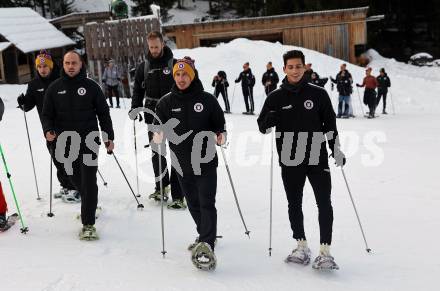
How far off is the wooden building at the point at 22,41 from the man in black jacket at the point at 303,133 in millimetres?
23585

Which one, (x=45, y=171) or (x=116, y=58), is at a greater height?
(x=116, y=58)

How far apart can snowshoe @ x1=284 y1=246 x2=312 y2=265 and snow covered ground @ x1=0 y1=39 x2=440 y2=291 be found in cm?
9

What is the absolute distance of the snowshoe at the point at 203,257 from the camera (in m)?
4.66

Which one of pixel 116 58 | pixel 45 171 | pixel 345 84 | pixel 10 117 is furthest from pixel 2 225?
pixel 116 58

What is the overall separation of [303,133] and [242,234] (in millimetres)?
1632

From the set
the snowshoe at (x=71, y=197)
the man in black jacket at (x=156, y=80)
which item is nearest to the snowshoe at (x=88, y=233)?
the man in black jacket at (x=156, y=80)

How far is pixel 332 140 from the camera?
480cm

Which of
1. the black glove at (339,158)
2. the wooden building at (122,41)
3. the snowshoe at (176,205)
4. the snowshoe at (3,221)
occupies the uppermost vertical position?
the wooden building at (122,41)

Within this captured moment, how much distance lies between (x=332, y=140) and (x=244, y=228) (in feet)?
5.65

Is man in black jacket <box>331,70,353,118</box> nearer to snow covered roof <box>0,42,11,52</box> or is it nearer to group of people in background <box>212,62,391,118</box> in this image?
group of people in background <box>212,62,391,118</box>

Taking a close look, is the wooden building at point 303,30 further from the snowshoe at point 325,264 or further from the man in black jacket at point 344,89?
the snowshoe at point 325,264

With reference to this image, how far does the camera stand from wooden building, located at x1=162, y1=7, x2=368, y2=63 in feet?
87.1

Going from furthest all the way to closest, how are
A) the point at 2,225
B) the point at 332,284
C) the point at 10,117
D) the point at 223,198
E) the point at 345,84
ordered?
the point at 345,84 < the point at 10,117 < the point at 223,198 < the point at 2,225 < the point at 332,284

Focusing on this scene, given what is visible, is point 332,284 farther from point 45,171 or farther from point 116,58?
point 116,58
